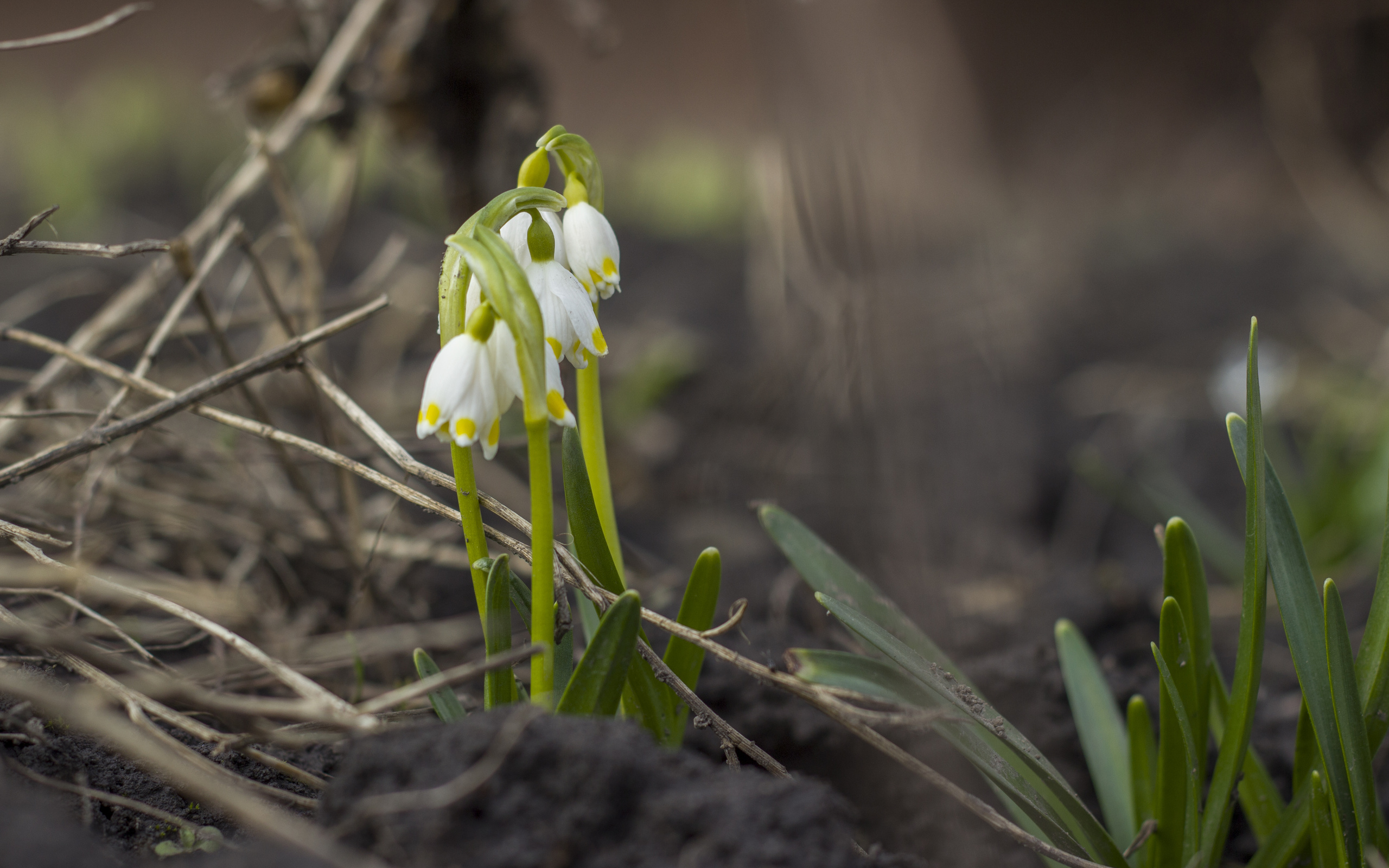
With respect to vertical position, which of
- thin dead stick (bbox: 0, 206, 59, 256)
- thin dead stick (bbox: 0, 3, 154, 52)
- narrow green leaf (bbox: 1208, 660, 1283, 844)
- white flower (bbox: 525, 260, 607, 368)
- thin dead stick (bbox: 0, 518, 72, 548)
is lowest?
narrow green leaf (bbox: 1208, 660, 1283, 844)

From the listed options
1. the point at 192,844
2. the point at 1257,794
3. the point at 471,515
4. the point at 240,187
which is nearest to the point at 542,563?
the point at 471,515

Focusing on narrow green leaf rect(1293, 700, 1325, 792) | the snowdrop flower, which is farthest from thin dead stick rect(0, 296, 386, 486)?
narrow green leaf rect(1293, 700, 1325, 792)

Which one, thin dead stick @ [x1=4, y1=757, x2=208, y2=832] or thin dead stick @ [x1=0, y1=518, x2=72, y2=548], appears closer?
thin dead stick @ [x1=4, y1=757, x2=208, y2=832]

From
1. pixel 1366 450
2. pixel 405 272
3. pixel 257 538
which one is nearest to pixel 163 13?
pixel 405 272

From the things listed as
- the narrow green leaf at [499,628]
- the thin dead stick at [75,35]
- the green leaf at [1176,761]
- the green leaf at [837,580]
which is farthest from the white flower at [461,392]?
the thin dead stick at [75,35]

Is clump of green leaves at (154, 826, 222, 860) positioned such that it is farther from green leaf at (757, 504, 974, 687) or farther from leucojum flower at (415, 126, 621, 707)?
green leaf at (757, 504, 974, 687)

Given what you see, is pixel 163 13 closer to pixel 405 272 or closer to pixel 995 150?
pixel 405 272

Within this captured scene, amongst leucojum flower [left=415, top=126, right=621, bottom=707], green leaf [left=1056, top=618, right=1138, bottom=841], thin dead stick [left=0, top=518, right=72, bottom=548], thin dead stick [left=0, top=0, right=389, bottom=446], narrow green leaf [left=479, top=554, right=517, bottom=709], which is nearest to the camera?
leucojum flower [left=415, top=126, right=621, bottom=707]
